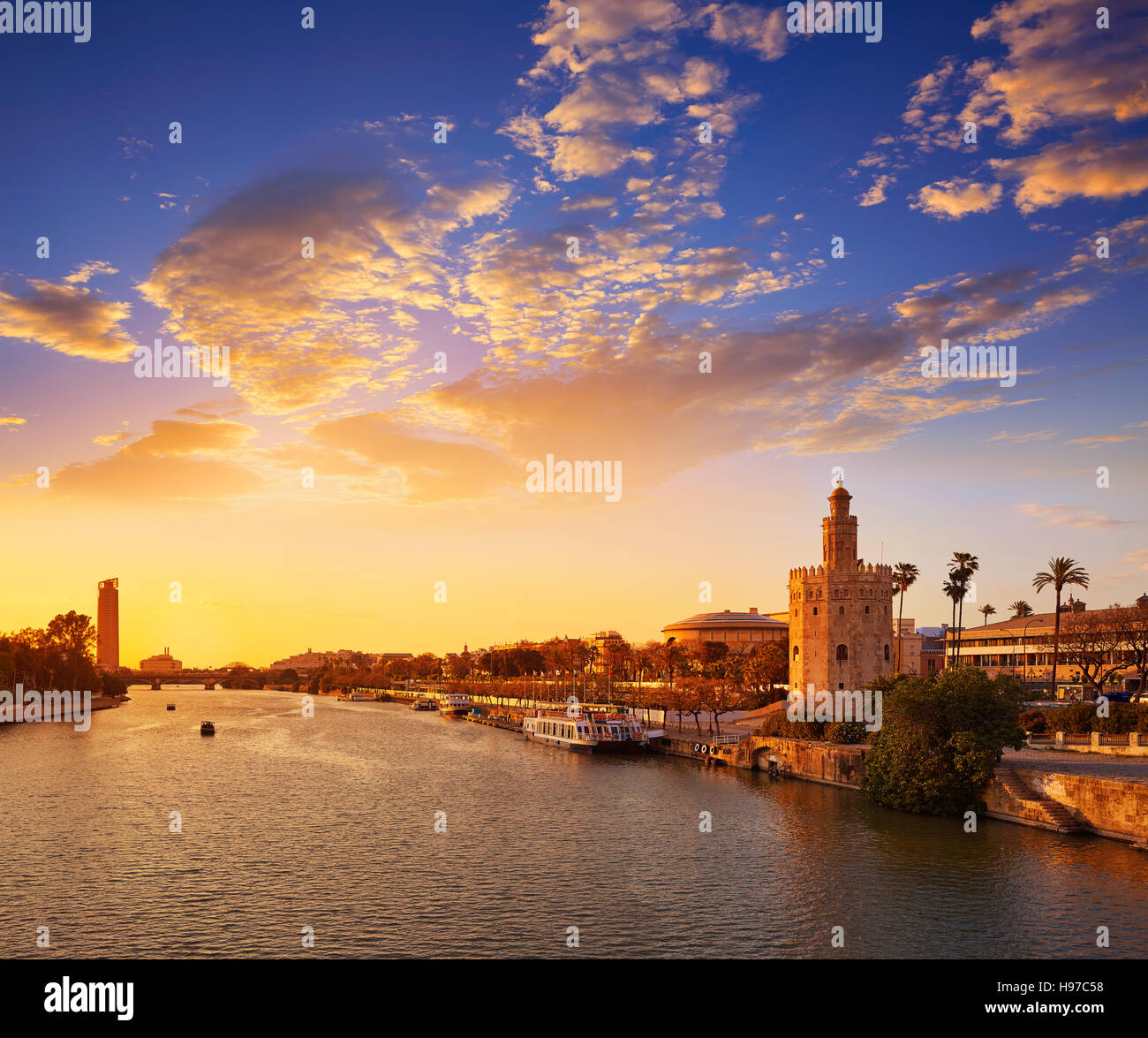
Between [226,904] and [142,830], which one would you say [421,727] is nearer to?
[142,830]

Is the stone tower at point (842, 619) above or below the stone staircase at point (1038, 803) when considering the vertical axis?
above

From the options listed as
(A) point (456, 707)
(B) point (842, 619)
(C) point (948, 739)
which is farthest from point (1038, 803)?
(A) point (456, 707)

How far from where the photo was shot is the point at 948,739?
177ft

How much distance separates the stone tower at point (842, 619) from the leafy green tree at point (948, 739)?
111 feet

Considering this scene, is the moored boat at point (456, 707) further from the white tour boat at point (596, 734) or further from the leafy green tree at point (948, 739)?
the leafy green tree at point (948, 739)

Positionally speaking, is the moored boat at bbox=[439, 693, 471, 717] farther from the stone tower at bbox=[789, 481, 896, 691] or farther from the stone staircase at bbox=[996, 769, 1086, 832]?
the stone staircase at bbox=[996, 769, 1086, 832]

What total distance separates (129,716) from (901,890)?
544ft

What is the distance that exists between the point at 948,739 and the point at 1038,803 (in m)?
6.85

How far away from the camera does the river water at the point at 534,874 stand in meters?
31.9

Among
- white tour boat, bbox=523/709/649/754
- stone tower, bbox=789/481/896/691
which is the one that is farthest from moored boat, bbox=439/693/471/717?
stone tower, bbox=789/481/896/691

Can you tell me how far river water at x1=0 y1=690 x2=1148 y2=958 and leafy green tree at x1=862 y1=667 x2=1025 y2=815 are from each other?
2.03 meters

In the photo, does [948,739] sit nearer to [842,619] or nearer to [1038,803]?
[1038,803]

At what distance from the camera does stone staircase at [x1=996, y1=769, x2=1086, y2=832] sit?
4566 centimetres

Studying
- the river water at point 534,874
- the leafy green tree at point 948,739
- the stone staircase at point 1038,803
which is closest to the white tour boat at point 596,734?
the river water at point 534,874
